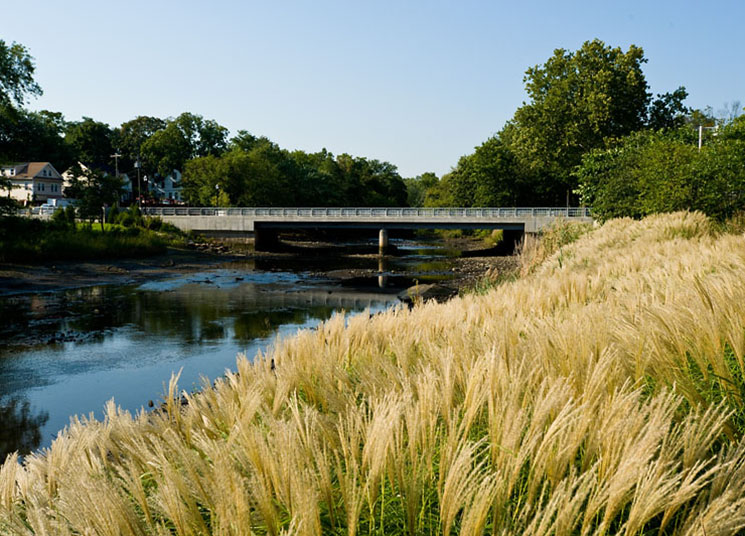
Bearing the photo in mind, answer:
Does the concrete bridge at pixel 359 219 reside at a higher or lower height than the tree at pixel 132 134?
lower

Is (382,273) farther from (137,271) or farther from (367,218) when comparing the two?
(367,218)

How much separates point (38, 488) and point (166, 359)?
12.0 metres

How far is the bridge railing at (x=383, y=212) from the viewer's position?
49062mm

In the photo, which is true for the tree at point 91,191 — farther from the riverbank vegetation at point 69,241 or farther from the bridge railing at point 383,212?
the bridge railing at point 383,212

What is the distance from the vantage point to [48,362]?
13.1 m

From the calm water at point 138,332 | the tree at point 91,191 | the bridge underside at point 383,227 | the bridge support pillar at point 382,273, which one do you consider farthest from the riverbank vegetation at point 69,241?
the bridge support pillar at point 382,273

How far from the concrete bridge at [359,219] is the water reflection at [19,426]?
41.0 meters

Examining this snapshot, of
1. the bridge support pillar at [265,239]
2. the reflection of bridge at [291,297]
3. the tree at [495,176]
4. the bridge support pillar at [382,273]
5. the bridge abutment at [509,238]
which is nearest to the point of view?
the reflection of bridge at [291,297]

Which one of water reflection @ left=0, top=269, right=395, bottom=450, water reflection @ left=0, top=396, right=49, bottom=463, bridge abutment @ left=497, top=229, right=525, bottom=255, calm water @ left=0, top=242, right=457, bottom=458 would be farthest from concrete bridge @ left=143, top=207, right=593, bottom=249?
water reflection @ left=0, top=396, right=49, bottom=463

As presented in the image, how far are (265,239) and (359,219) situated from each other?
944cm

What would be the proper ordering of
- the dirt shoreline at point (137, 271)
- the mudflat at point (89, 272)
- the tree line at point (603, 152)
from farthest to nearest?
1. the dirt shoreline at point (137, 271)
2. the mudflat at point (89, 272)
3. the tree line at point (603, 152)

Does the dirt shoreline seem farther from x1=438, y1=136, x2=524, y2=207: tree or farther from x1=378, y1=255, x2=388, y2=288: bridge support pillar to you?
x1=438, y1=136, x2=524, y2=207: tree

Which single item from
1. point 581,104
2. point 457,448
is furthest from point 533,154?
point 457,448

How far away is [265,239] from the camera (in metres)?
54.4
